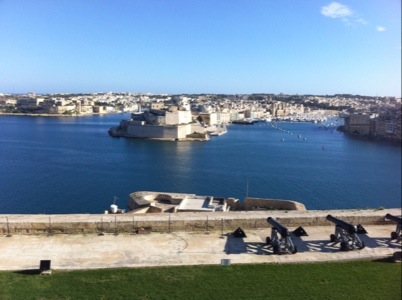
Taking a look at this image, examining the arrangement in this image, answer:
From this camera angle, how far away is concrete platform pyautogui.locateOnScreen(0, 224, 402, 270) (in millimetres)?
3658

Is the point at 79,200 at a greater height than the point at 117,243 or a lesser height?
lesser

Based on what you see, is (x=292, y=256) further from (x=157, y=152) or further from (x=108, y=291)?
(x=157, y=152)

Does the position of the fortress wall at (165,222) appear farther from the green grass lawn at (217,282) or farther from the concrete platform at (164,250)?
the green grass lawn at (217,282)

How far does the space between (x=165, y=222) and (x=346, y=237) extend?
6.34 ft

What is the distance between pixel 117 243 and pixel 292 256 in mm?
1756

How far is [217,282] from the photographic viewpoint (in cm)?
325

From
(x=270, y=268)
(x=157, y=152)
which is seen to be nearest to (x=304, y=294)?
(x=270, y=268)

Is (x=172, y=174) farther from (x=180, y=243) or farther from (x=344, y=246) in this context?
(x=344, y=246)

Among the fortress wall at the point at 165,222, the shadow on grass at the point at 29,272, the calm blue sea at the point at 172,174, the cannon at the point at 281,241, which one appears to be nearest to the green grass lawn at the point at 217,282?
the shadow on grass at the point at 29,272

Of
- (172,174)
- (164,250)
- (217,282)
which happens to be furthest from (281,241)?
(172,174)

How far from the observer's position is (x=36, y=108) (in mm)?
47812

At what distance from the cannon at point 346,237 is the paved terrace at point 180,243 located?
61mm

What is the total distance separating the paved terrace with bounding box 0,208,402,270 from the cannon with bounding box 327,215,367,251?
61 mm

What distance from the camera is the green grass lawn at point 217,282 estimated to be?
3.01 metres
